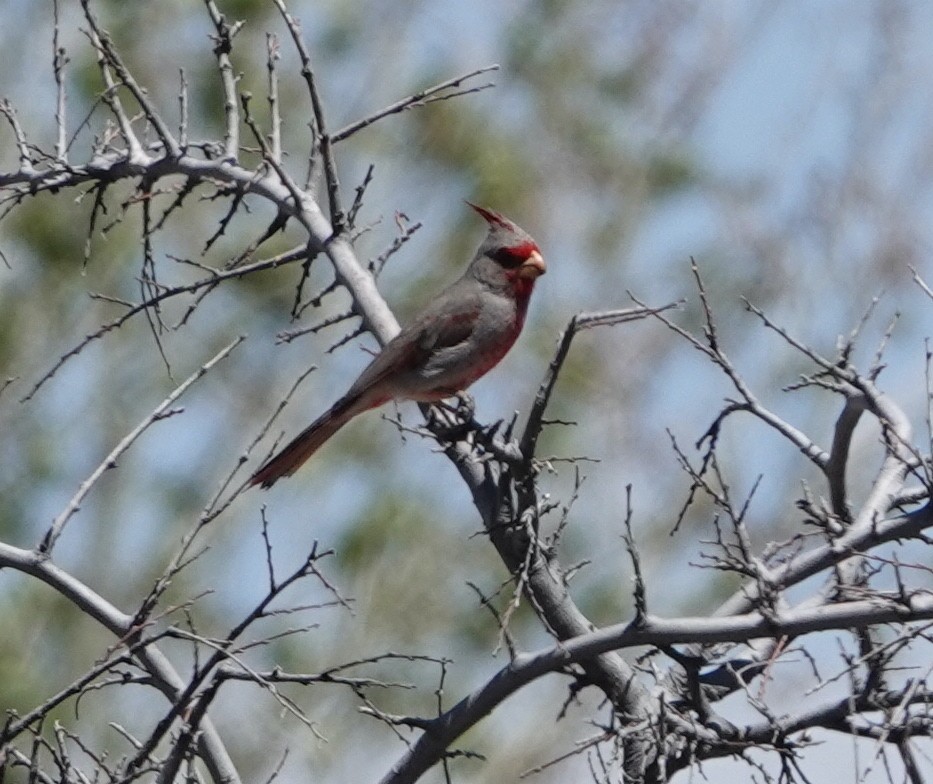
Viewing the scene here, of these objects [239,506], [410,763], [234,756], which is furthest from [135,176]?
[239,506]

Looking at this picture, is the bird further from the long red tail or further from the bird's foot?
the bird's foot

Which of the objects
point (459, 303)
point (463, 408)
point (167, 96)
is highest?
point (167, 96)

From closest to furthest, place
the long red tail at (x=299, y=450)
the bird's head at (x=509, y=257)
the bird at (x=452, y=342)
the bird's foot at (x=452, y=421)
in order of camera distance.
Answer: the bird's foot at (x=452, y=421) < the long red tail at (x=299, y=450) < the bird at (x=452, y=342) < the bird's head at (x=509, y=257)

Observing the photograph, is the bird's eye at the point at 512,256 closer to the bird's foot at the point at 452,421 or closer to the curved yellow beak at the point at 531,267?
the curved yellow beak at the point at 531,267

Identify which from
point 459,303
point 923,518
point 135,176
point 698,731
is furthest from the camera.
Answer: point 459,303

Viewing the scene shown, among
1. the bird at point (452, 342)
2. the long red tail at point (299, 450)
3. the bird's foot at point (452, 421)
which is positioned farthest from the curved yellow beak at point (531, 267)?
the bird's foot at point (452, 421)

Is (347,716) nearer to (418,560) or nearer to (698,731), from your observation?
(418,560)

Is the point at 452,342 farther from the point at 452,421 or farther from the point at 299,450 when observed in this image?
the point at 452,421

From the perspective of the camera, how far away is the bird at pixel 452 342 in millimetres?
5700

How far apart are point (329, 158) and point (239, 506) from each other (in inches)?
388

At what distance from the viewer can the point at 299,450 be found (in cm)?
566

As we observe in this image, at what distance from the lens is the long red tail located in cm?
552

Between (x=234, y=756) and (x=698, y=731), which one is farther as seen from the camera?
(x=234, y=756)

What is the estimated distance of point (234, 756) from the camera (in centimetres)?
1285
